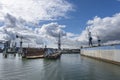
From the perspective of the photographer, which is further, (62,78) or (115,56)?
(115,56)

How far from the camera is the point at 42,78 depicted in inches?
1160

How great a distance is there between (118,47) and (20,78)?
122 feet

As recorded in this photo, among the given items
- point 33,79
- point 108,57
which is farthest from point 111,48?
point 33,79

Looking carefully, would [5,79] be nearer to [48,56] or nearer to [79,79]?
[79,79]

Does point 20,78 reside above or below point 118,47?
below

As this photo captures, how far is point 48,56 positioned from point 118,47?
32.4 metres

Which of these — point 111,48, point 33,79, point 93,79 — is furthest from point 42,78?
point 111,48

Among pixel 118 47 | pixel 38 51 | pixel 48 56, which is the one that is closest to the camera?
pixel 118 47

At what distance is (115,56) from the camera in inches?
2356

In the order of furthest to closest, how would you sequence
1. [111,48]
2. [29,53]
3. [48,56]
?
[29,53] < [48,56] < [111,48]

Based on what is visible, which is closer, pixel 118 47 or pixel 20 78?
pixel 20 78

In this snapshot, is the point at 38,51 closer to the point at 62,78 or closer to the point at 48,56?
the point at 48,56

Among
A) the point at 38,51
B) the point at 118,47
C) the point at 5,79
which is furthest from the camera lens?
the point at 38,51

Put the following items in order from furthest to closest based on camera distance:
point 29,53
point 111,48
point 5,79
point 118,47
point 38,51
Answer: point 38,51
point 29,53
point 111,48
point 118,47
point 5,79
